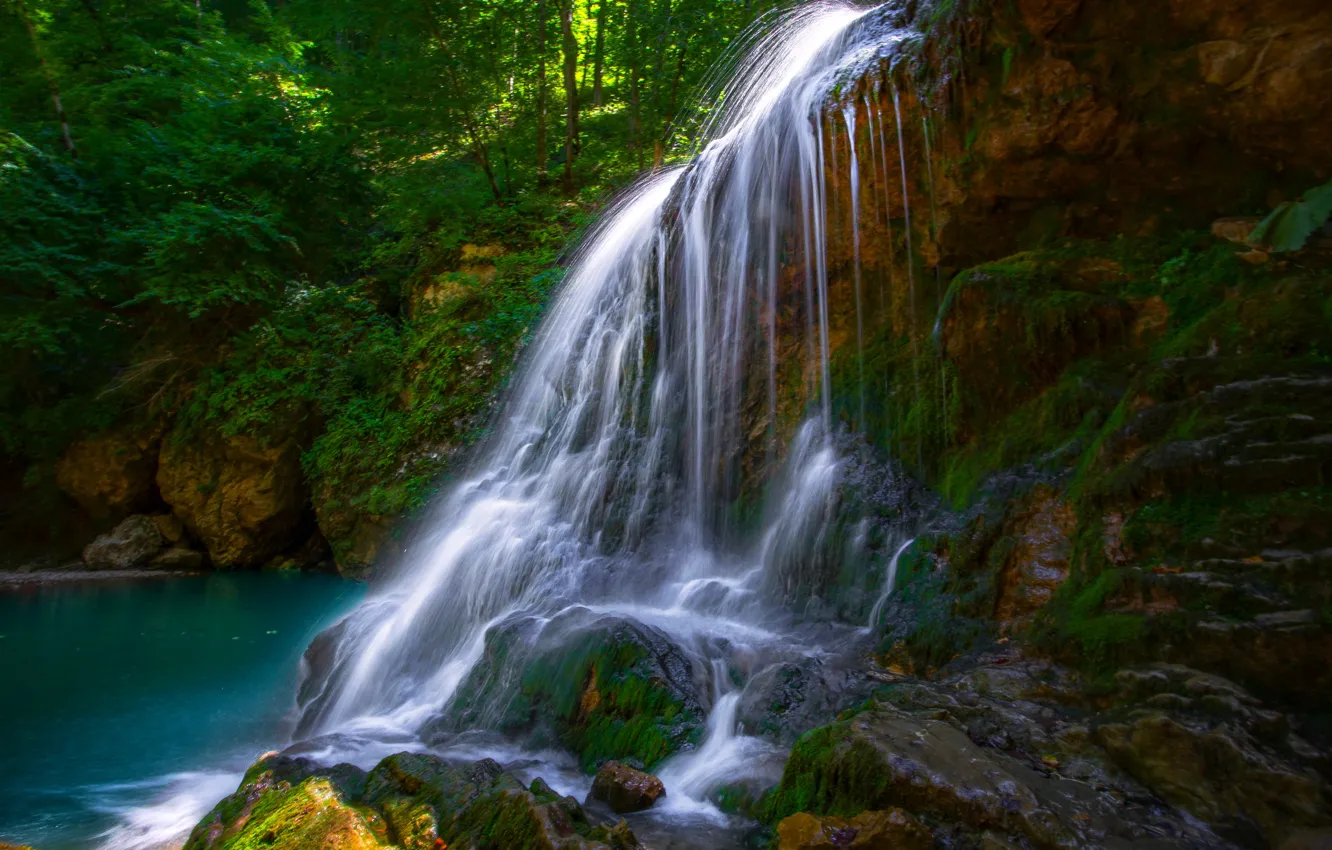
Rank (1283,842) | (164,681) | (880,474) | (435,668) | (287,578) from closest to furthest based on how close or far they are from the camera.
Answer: (1283,842), (880,474), (435,668), (164,681), (287,578)

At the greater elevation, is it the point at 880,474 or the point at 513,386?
the point at 513,386

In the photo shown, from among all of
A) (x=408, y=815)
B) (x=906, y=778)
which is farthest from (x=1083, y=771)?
(x=408, y=815)

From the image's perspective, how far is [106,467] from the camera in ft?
44.2

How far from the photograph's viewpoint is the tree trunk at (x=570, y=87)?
13.6m

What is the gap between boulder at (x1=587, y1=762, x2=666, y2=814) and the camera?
3.99 meters

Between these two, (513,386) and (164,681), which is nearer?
(164,681)

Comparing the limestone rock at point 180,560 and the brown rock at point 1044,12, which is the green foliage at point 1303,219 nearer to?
the brown rock at point 1044,12

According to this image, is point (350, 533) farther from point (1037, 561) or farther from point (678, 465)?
point (1037, 561)

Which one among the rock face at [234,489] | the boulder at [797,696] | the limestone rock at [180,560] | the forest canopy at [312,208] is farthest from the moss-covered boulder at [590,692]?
the limestone rock at [180,560]

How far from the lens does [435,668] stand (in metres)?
6.93

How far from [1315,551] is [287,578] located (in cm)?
1355

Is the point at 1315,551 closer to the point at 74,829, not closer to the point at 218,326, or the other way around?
the point at 74,829

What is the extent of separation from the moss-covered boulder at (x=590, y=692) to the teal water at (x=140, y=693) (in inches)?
85.0

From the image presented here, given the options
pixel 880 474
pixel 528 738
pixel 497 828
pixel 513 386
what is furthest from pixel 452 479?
pixel 497 828
